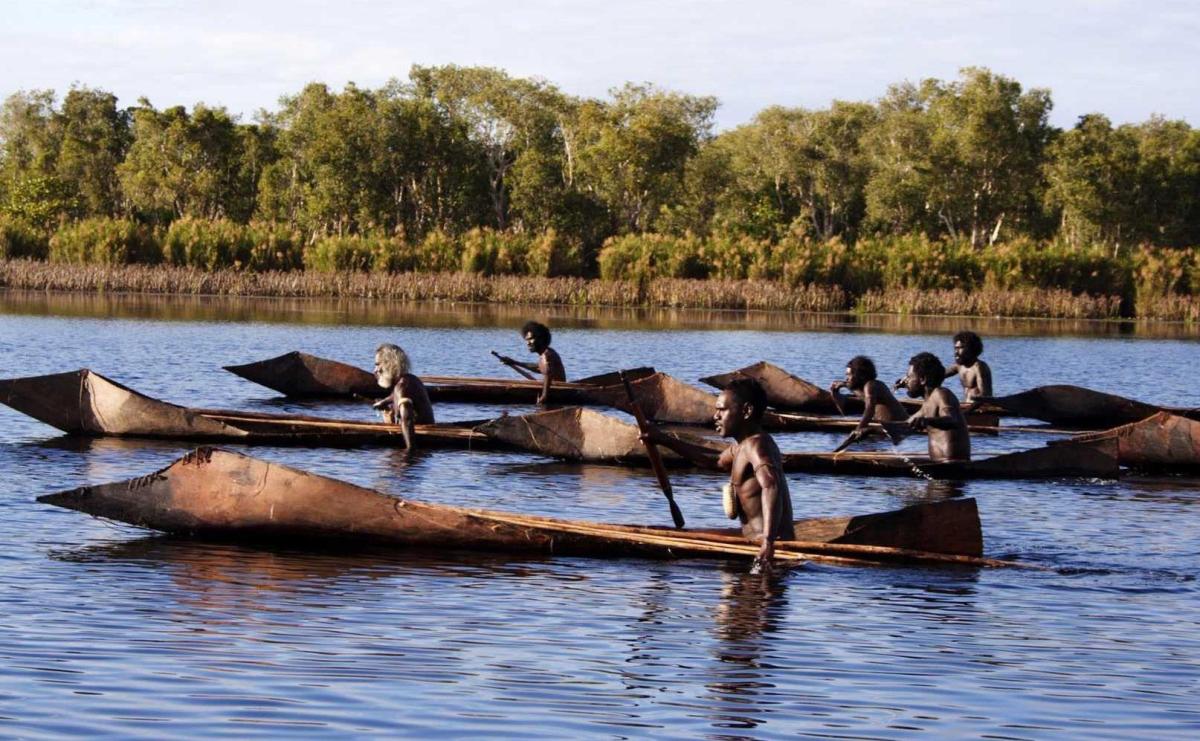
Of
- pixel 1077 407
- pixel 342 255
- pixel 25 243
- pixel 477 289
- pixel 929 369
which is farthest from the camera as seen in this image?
pixel 25 243

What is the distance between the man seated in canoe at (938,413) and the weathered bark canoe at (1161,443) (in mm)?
2042

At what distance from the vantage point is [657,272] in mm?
50594

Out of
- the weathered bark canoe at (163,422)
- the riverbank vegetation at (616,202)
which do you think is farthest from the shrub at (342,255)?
the weathered bark canoe at (163,422)

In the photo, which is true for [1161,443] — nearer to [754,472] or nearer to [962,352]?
[962,352]

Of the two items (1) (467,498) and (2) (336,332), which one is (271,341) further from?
(1) (467,498)

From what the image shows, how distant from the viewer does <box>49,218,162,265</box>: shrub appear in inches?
1986

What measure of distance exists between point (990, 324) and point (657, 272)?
34.6 ft

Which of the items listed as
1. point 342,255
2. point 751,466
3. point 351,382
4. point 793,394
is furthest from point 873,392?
point 342,255

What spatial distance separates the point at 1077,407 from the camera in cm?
1923

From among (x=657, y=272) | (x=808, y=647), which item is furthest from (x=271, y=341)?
(x=808, y=647)

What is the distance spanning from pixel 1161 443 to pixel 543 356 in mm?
6882

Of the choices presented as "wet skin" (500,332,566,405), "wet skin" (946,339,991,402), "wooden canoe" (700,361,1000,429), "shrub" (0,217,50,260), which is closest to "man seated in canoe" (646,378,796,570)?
"wet skin" (946,339,991,402)

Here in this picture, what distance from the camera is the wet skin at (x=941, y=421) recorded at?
13516 millimetres

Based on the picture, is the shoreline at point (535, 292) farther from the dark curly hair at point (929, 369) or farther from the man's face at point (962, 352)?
the dark curly hair at point (929, 369)
